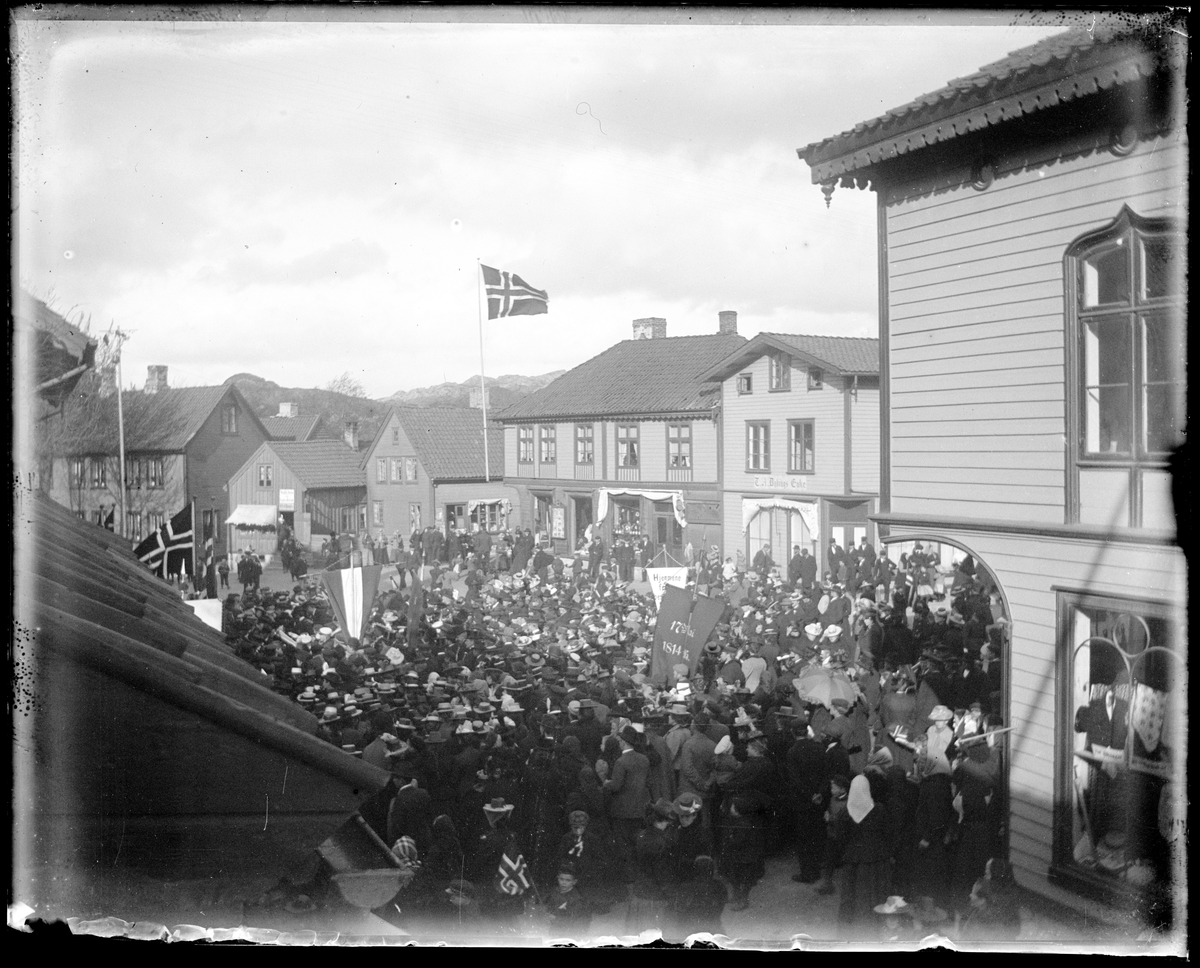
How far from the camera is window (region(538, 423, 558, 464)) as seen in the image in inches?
284

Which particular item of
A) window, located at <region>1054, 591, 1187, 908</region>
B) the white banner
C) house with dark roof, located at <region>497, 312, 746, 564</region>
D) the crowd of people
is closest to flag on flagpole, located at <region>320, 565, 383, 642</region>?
the crowd of people

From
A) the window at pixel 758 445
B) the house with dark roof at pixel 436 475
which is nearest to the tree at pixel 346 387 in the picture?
the house with dark roof at pixel 436 475

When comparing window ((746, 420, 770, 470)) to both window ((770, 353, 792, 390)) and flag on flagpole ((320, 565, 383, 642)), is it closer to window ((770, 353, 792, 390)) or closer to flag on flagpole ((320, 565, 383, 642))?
window ((770, 353, 792, 390))

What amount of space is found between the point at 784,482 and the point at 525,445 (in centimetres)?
209

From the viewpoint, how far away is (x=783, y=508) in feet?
21.9

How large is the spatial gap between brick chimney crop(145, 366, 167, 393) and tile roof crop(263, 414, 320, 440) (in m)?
0.73

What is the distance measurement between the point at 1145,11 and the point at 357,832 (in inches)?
272

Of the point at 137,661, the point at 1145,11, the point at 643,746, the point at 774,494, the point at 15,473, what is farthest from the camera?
the point at 774,494

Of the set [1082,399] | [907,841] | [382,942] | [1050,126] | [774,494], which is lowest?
[382,942]

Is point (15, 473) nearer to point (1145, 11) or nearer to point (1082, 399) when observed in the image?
point (1082, 399)

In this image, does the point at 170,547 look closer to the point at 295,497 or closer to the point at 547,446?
the point at 295,497

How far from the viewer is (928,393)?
628 centimetres

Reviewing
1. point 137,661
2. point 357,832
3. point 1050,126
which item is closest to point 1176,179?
point 1050,126

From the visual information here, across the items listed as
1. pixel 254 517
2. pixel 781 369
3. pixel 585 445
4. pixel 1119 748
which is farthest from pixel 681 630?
pixel 254 517
